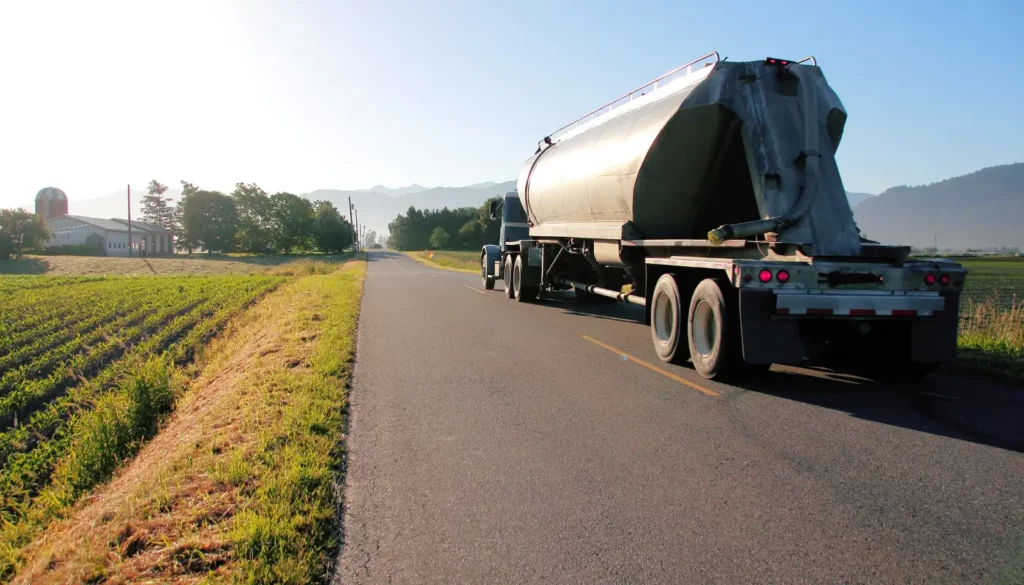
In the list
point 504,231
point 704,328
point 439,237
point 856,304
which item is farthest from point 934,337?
point 439,237

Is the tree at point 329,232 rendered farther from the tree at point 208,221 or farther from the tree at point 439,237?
the tree at point 439,237

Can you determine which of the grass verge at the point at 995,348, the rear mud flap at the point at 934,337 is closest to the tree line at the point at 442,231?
the grass verge at the point at 995,348

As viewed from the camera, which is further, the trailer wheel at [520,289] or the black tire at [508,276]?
the black tire at [508,276]

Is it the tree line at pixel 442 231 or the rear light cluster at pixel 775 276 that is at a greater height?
the tree line at pixel 442 231

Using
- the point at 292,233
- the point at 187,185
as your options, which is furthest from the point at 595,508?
the point at 187,185

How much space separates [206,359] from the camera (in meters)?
11.2

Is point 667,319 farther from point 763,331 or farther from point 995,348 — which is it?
point 995,348

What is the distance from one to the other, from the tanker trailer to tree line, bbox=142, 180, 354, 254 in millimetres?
94599

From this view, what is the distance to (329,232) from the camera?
102 meters

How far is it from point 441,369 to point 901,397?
4.80 metres

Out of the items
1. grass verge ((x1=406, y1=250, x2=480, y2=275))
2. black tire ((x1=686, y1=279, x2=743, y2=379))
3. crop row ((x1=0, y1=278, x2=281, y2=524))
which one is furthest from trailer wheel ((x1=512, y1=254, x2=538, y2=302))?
grass verge ((x1=406, y1=250, x2=480, y2=275))

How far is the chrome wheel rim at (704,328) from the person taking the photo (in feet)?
24.2

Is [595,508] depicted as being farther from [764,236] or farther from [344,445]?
[764,236]

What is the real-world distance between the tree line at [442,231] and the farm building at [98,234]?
37762 mm
